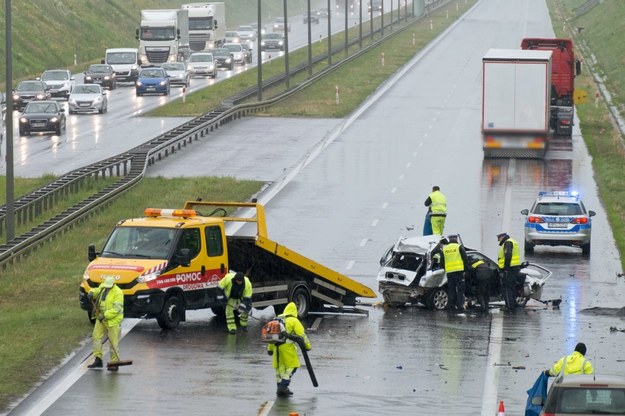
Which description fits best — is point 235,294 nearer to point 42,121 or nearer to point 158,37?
point 42,121

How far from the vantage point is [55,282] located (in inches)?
1286

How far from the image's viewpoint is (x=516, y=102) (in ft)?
187

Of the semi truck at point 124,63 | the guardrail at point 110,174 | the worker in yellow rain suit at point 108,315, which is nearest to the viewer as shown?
the worker in yellow rain suit at point 108,315

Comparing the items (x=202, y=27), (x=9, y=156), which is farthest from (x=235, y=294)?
(x=202, y=27)

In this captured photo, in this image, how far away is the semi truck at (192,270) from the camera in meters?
26.8

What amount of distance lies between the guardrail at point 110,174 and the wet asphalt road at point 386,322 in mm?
1145

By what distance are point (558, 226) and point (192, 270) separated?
13021 mm

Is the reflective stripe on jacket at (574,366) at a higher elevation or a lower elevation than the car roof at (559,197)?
higher

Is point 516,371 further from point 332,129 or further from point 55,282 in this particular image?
point 332,129

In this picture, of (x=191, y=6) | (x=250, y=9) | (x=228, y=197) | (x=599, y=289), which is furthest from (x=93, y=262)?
(x=250, y=9)

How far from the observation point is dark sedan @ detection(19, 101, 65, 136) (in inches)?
2581

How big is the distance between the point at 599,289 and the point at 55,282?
11.1 m

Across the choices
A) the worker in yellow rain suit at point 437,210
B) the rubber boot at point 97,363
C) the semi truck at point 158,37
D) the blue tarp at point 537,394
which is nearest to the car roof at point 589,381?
the blue tarp at point 537,394

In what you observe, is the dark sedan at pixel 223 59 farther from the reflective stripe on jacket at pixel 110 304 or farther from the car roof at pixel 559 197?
the reflective stripe on jacket at pixel 110 304
